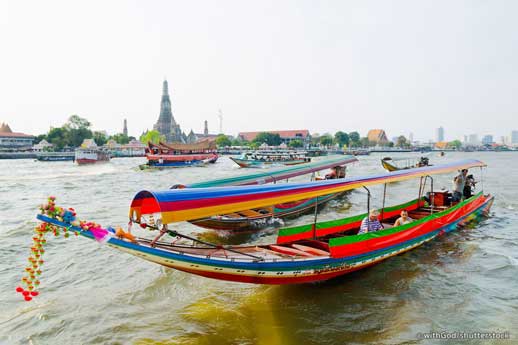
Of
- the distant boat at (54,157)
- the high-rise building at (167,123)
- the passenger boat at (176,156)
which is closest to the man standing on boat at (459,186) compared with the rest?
the passenger boat at (176,156)

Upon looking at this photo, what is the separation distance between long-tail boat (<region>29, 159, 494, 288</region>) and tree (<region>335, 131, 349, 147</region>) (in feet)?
440

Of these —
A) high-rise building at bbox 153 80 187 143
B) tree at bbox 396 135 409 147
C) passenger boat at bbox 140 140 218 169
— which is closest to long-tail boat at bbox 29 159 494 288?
passenger boat at bbox 140 140 218 169

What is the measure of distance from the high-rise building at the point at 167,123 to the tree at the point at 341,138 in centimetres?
6032

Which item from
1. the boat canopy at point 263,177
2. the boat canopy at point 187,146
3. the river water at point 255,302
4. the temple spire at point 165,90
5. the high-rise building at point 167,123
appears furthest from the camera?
the temple spire at point 165,90

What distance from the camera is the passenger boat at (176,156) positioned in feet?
160

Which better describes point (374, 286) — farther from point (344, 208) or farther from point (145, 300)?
point (344, 208)

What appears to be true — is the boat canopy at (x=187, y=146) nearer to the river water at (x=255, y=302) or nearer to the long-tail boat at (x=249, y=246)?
the river water at (x=255, y=302)

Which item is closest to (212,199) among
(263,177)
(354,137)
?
(263,177)

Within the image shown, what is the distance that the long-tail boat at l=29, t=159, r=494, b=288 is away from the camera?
223 inches

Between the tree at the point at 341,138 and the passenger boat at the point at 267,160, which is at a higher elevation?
the tree at the point at 341,138

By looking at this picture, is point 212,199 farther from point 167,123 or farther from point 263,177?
point 167,123

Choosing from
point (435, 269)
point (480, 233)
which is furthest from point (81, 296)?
point (480, 233)

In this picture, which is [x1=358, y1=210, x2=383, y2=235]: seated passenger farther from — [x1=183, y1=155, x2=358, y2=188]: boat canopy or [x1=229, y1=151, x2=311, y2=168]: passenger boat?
[x1=229, y1=151, x2=311, y2=168]: passenger boat

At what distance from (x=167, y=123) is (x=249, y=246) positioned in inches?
5243
